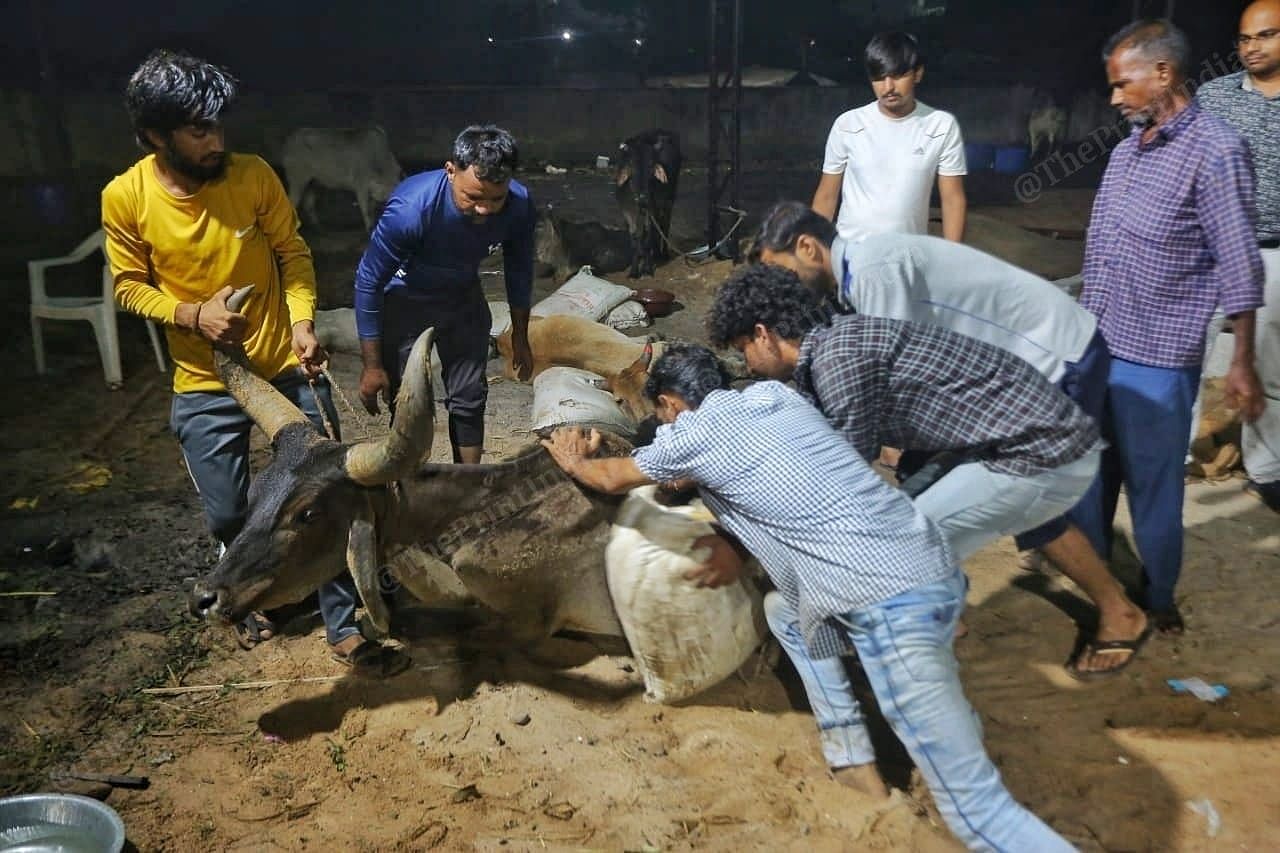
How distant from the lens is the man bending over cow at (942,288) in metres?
3.40

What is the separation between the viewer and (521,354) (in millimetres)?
5488

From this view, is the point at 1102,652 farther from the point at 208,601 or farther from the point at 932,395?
the point at 208,601

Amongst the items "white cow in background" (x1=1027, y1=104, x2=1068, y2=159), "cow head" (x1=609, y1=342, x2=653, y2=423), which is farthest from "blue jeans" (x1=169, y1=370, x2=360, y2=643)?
"white cow in background" (x1=1027, y1=104, x2=1068, y2=159)

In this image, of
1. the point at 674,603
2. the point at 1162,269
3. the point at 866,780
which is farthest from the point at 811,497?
the point at 1162,269

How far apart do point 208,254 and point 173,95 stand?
614mm

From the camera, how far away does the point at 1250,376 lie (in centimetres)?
379

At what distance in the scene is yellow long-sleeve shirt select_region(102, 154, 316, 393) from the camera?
12.5 feet

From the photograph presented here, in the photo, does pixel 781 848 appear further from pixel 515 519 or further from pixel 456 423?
pixel 456 423

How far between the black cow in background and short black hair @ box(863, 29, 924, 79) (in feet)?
22.5

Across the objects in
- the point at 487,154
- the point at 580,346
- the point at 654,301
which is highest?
the point at 487,154

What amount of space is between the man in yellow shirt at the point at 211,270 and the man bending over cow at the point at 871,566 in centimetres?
198

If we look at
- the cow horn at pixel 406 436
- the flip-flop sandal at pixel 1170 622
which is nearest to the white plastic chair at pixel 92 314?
the cow horn at pixel 406 436

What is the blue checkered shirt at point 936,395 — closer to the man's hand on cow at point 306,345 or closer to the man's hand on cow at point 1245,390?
the man's hand on cow at point 1245,390

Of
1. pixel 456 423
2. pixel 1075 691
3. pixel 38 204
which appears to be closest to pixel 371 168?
pixel 38 204
